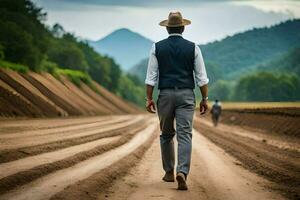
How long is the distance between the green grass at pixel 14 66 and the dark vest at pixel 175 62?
43055 mm

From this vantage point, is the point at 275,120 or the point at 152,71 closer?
the point at 152,71

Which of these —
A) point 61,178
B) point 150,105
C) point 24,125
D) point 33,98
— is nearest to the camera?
point 61,178

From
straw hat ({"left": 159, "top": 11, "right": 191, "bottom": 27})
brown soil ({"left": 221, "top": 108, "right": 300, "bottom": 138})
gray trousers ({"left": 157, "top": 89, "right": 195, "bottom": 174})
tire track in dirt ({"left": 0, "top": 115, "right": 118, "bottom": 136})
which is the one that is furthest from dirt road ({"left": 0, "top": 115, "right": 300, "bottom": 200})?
brown soil ({"left": 221, "top": 108, "right": 300, "bottom": 138})

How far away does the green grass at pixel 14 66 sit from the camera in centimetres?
5306

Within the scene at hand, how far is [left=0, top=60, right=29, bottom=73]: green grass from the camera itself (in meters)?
53.1

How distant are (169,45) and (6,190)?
3.25m

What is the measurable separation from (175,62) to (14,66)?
47.7m

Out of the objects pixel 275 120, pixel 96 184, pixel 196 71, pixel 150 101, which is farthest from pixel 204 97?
pixel 275 120

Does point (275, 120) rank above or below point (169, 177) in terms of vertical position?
below

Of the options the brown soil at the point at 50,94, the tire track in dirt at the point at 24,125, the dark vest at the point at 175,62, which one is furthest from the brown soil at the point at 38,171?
the brown soil at the point at 50,94

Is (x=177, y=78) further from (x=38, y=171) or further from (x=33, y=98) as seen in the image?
(x=33, y=98)

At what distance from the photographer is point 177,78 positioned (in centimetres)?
1027

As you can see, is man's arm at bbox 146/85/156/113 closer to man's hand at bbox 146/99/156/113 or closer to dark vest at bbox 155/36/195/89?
man's hand at bbox 146/99/156/113

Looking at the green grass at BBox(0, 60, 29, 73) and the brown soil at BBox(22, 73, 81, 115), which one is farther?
the brown soil at BBox(22, 73, 81, 115)
